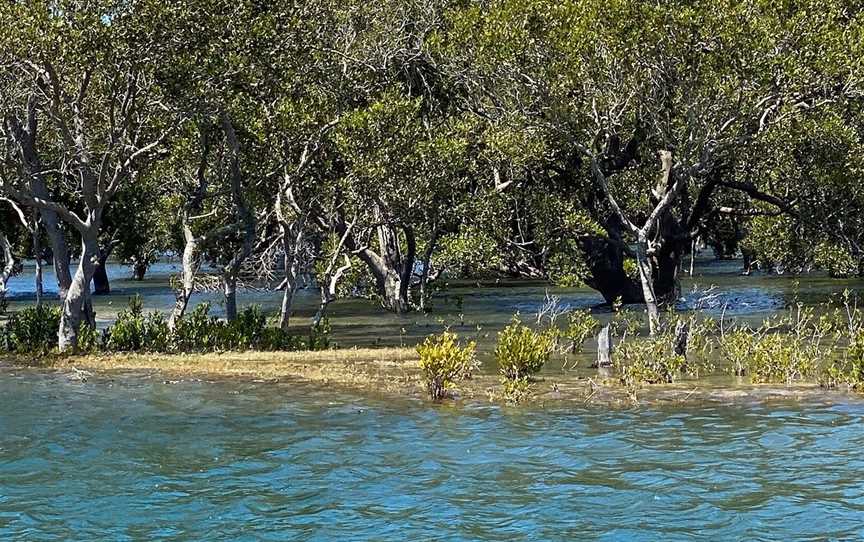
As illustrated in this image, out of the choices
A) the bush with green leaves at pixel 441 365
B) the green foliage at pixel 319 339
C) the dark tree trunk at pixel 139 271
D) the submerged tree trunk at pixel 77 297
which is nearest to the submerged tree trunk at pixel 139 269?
the dark tree trunk at pixel 139 271

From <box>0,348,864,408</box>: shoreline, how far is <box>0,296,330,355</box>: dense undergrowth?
0.76m

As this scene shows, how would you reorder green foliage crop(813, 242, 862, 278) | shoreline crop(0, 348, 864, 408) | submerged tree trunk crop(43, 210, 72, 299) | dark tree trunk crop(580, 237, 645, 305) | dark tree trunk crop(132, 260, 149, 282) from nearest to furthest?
shoreline crop(0, 348, 864, 408) → submerged tree trunk crop(43, 210, 72, 299) → dark tree trunk crop(580, 237, 645, 305) → green foliage crop(813, 242, 862, 278) → dark tree trunk crop(132, 260, 149, 282)

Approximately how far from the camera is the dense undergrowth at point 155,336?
3083 centimetres

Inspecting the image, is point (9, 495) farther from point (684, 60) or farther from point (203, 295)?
point (203, 295)

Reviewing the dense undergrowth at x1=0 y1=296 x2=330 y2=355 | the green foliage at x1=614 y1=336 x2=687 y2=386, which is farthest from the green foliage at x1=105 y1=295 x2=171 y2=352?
the green foliage at x1=614 y1=336 x2=687 y2=386

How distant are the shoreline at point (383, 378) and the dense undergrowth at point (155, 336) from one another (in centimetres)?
76

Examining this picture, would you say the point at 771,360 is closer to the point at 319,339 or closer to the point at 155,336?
the point at 319,339

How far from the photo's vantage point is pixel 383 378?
2644cm

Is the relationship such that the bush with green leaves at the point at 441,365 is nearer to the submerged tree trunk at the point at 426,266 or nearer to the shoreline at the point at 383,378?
the shoreline at the point at 383,378

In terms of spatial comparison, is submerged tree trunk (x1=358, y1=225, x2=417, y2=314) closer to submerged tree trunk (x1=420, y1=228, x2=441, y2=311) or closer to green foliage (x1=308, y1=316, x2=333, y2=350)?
submerged tree trunk (x1=420, y1=228, x2=441, y2=311)

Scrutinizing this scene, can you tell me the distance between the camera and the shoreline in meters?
23.2

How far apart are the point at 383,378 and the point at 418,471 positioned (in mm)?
8894

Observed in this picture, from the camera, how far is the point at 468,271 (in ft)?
161

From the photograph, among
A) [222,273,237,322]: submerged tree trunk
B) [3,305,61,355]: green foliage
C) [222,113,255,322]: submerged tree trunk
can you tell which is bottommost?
[3,305,61,355]: green foliage
